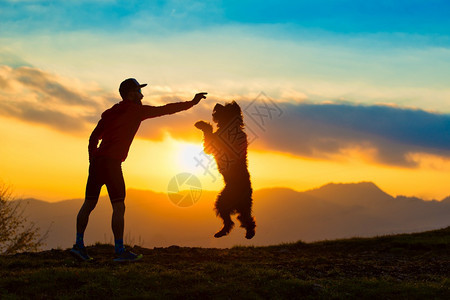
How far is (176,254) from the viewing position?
37.6 ft

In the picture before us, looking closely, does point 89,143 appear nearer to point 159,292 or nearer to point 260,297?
point 159,292

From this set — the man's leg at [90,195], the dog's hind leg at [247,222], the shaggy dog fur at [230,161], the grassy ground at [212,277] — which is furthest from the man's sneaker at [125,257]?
the dog's hind leg at [247,222]

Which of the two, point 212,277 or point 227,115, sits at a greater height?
point 227,115

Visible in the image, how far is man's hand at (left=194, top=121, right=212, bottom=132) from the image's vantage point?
11508 mm

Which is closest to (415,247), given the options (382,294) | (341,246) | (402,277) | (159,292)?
(341,246)

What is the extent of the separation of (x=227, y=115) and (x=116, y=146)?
320 cm

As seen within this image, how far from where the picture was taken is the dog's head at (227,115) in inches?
461

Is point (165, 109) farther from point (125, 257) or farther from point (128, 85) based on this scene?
point (125, 257)

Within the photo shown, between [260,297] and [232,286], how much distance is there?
0.58 m

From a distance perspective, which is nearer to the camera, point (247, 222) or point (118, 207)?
point (118, 207)

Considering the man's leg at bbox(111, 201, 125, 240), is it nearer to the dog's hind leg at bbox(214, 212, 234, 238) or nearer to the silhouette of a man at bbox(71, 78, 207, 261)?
the silhouette of a man at bbox(71, 78, 207, 261)

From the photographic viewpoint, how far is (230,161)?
457 inches

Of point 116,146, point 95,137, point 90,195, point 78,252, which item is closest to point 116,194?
point 90,195

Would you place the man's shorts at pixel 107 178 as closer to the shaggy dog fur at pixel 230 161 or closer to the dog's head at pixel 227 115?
the shaggy dog fur at pixel 230 161
